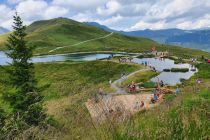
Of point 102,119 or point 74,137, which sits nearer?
point 102,119


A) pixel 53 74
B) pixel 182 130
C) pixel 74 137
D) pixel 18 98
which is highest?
pixel 182 130

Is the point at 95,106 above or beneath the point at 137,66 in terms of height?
above

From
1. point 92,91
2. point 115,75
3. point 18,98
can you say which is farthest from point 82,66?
point 92,91

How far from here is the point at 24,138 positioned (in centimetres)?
552

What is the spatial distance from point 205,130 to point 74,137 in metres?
2.43

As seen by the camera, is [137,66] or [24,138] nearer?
[24,138]

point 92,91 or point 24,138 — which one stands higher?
point 92,91

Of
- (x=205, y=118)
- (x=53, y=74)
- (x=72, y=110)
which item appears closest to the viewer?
(x=205, y=118)

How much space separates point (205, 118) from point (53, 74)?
89.8 m

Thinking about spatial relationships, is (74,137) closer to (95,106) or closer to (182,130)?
(95,106)

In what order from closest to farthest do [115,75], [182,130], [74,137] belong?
[182,130] → [74,137] → [115,75]

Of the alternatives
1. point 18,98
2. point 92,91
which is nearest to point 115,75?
point 18,98

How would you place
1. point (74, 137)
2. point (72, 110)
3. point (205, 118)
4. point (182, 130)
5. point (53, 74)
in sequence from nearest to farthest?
point (182, 130) → point (205, 118) → point (74, 137) → point (72, 110) → point (53, 74)

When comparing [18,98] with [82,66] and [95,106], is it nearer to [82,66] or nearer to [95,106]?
[95,106]
